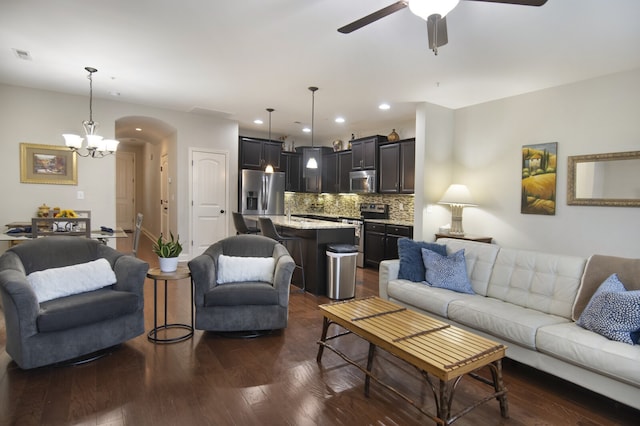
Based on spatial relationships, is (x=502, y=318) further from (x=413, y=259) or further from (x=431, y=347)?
(x=413, y=259)

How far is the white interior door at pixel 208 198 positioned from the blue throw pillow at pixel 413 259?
425cm

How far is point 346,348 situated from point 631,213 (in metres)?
3.55

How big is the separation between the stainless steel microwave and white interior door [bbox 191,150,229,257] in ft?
8.36

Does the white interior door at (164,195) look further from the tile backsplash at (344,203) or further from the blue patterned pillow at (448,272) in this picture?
the blue patterned pillow at (448,272)

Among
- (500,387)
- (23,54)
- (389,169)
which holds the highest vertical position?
(23,54)

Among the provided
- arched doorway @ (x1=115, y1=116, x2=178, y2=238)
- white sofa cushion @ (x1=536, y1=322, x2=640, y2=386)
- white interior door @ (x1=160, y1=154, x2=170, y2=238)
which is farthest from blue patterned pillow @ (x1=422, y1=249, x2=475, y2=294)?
white interior door @ (x1=160, y1=154, x2=170, y2=238)

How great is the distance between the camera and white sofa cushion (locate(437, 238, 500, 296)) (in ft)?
10.9

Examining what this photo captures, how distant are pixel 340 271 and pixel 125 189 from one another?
369 inches

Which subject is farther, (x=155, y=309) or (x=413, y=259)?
(x=413, y=259)

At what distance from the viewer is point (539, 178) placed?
4730mm

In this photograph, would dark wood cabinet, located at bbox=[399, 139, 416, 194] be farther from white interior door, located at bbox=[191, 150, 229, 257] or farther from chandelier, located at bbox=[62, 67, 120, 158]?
chandelier, located at bbox=[62, 67, 120, 158]

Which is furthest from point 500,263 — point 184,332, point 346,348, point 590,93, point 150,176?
point 150,176

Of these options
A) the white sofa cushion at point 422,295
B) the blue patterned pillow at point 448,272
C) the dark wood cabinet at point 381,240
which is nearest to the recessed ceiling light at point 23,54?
the white sofa cushion at point 422,295

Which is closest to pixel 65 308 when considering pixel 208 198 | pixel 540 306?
pixel 540 306
